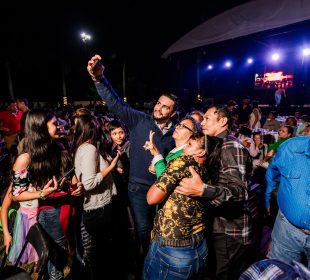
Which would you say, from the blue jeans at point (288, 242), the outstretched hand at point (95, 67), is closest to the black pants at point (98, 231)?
the outstretched hand at point (95, 67)

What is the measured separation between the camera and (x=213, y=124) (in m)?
2.46

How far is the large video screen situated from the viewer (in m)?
22.5

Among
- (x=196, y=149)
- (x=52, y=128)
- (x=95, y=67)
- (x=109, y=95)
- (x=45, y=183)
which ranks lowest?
(x=45, y=183)

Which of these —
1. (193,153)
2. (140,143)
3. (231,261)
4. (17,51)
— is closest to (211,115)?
(193,153)

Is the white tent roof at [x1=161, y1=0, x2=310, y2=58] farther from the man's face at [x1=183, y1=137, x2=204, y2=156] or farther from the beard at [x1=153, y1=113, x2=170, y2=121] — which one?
the man's face at [x1=183, y1=137, x2=204, y2=156]

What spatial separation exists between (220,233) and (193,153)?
108cm

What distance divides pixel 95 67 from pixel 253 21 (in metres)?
3.85

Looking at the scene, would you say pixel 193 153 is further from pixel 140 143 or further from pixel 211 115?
pixel 140 143

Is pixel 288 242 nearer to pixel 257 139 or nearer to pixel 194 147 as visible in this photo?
pixel 194 147

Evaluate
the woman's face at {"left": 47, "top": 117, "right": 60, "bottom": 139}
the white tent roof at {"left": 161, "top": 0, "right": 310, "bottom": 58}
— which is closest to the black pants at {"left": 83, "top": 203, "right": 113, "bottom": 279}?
the woman's face at {"left": 47, "top": 117, "right": 60, "bottom": 139}

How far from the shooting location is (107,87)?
316cm

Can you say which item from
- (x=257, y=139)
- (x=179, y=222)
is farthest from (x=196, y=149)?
(x=257, y=139)

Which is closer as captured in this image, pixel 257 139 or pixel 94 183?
pixel 94 183

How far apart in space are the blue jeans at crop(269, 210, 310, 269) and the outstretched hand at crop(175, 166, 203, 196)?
133cm
